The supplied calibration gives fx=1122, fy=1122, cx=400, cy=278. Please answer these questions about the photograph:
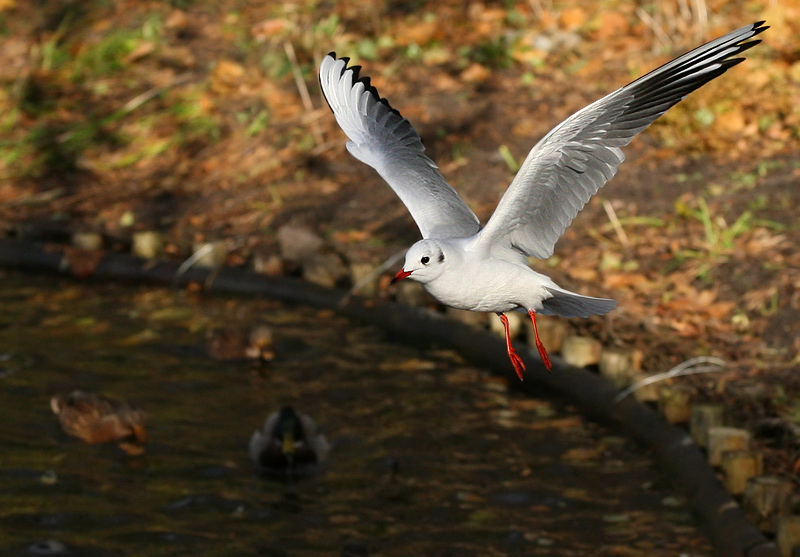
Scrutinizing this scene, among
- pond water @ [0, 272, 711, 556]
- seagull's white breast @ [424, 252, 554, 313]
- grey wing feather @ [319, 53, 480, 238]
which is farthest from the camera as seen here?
pond water @ [0, 272, 711, 556]

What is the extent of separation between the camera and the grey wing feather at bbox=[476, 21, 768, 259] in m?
4.01

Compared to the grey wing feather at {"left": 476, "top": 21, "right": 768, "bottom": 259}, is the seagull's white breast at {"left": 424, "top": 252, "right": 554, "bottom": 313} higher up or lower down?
lower down

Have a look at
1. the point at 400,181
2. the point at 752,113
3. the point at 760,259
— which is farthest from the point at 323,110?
the point at 400,181

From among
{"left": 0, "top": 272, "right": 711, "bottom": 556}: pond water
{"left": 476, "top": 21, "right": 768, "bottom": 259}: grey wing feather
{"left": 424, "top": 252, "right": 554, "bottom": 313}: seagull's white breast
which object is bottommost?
{"left": 0, "top": 272, "right": 711, "bottom": 556}: pond water

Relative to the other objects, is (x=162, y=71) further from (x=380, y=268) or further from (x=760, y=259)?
(x=760, y=259)

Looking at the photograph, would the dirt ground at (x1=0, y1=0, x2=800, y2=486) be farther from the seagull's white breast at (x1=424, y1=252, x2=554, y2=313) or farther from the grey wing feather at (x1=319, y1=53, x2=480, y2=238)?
the grey wing feather at (x1=319, y1=53, x2=480, y2=238)

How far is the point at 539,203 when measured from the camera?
→ 14.5 feet

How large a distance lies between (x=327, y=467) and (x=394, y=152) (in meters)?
1.90

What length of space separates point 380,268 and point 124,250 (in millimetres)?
2652

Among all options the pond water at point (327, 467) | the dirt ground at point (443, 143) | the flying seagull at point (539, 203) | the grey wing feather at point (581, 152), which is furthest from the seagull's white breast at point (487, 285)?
the dirt ground at point (443, 143)

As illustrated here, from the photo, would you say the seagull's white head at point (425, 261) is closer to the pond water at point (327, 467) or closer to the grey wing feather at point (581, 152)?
the grey wing feather at point (581, 152)

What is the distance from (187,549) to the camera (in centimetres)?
527

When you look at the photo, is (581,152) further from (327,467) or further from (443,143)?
(443,143)

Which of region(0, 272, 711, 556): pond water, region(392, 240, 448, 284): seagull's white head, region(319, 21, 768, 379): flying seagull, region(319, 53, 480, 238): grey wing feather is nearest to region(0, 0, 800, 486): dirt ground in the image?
region(0, 272, 711, 556): pond water
